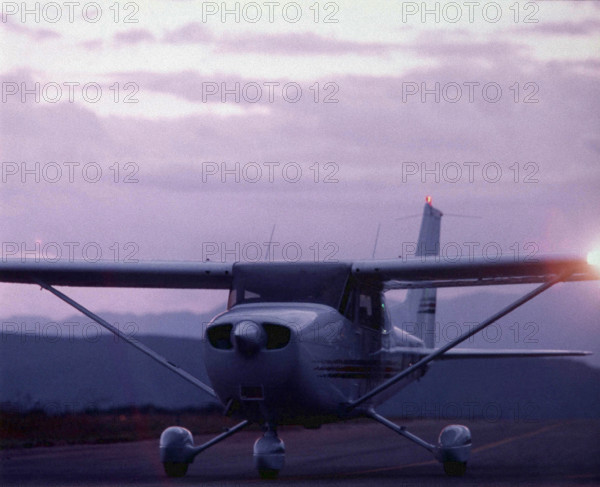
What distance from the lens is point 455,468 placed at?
44.7ft

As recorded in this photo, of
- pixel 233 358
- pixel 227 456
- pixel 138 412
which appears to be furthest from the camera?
pixel 138 412

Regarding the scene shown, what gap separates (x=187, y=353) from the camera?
44.2m

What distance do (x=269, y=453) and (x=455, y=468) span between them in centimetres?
255

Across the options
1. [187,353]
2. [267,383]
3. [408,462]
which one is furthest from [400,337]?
[187,353]

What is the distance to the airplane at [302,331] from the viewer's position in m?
11.8

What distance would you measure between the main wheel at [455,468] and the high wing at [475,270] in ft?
7.84

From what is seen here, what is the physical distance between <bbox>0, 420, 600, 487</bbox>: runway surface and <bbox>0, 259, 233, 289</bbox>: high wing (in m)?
2.48

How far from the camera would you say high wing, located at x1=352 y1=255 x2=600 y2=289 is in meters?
13.6

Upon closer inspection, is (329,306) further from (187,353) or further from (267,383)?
(187,353)

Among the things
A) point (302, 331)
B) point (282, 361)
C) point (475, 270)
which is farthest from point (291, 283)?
point (475, 270)

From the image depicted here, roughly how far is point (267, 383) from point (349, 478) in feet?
6.51

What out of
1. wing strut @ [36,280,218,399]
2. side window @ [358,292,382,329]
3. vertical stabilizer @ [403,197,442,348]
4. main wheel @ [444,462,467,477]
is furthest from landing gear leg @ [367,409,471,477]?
vertical stabilizer @ [403,197,442,348]

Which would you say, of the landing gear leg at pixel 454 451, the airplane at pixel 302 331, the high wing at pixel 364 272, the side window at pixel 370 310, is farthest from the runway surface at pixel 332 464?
the high wing at pixel 364 272

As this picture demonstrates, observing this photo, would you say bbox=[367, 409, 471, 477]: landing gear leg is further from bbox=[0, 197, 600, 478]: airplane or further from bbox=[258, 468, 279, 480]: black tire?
bbox=[258, 468, 279, 480]: black tire
